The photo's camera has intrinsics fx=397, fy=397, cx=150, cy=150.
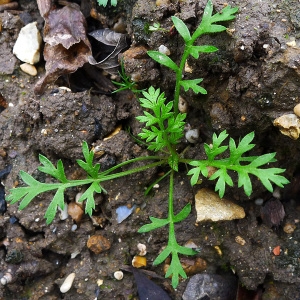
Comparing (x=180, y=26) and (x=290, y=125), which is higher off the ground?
(x=180, y=26)

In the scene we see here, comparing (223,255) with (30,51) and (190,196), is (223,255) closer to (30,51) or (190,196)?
(190,196)

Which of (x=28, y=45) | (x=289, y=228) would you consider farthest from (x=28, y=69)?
(x=289, y=228)

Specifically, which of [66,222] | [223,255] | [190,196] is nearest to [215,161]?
[190,196]

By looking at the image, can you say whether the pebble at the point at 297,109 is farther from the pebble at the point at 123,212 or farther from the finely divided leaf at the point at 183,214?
the pebble at the point at 123,212

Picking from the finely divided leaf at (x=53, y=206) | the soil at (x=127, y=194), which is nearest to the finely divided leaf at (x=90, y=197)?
the finely divided leaf at (x=53, y=206)

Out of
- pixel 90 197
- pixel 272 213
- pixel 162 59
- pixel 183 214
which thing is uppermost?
pixel 162 59

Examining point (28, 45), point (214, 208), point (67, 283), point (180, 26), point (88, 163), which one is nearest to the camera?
point (180, 26)

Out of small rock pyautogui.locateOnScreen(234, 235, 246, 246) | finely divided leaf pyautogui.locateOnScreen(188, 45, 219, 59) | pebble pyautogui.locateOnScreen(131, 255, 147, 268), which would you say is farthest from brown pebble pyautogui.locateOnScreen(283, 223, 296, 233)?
finely divided leaf pyautogui.locateOnScreen(188, 45, 219, 59)

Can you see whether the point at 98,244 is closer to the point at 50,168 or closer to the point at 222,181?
the point at 50,168
